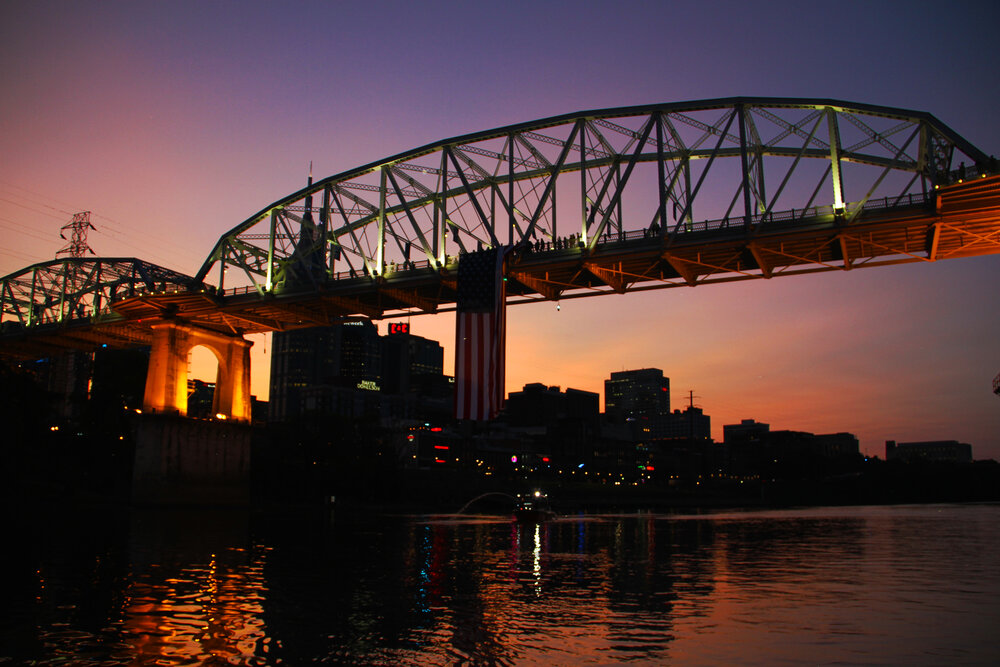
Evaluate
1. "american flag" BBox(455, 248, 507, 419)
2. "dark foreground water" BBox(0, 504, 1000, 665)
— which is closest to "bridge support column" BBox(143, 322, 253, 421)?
"american flag" BBox(455, 248, 507, 419)

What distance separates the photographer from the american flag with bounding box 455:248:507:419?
169ft

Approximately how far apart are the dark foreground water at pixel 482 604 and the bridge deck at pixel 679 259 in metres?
21.0

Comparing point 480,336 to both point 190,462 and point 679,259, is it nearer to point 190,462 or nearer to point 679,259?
point 679,259

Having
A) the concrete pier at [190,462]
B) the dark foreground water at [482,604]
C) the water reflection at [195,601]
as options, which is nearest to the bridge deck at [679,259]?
the concrete pier at [190,462]

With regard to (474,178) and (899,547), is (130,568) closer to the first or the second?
(899,547)

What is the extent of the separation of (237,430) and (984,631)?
77.7m

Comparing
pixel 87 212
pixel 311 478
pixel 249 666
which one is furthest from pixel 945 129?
pixel 87 212

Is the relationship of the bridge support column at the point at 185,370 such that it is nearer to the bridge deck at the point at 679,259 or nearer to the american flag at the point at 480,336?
the bridge deck at the point at 679,259

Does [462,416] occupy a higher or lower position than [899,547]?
higher

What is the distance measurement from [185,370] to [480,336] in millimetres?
42048

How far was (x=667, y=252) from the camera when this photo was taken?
58031 mm

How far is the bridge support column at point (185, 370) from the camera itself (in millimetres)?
81125

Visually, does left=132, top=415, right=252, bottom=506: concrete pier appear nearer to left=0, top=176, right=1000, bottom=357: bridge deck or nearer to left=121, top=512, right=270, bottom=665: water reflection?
left=0, top=176, right=1000, bottom=357: bridge deck

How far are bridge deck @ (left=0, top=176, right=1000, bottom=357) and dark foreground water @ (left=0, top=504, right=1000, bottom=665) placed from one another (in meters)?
21.0
